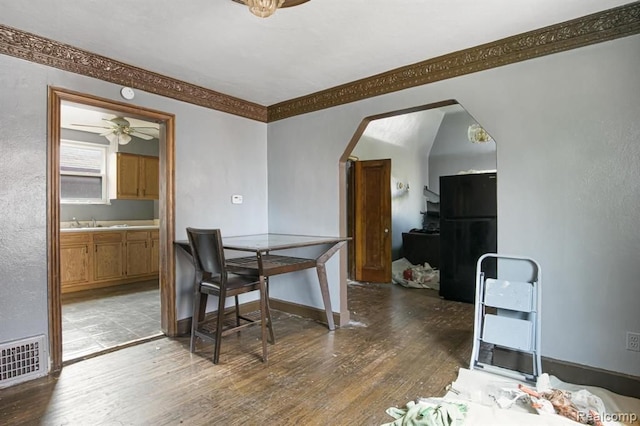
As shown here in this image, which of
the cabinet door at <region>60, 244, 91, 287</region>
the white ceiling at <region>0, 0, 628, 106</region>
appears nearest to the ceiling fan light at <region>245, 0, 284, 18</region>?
the white ceiling at <region>0, 0, 628, 106</region>

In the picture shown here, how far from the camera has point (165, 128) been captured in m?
3.36

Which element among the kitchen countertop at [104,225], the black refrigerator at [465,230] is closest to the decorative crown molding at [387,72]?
the black refrigerator at [465,230]

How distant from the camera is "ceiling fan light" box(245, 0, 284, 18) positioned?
1822 mm

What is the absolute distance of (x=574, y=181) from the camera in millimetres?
2404

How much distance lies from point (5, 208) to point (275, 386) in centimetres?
232

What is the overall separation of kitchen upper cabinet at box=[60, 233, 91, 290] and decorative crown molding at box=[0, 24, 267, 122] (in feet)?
9.88

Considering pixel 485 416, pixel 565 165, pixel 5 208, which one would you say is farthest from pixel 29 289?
pixel 565 165

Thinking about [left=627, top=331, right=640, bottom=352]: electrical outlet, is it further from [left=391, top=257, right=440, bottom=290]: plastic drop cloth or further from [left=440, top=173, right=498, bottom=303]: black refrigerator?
[left=391, top=257, right=440, bottom=290]: plastic drop cloth

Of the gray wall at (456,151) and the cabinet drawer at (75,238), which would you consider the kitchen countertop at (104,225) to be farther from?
the gray wall at (456,151)

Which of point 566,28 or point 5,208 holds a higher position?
point 566,28

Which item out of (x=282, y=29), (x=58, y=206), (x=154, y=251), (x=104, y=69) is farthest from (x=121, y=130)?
(x=282, y=29)

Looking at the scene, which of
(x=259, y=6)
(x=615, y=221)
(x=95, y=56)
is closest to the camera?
(x=259, y=6)

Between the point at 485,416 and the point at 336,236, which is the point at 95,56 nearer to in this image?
the point at 336,236

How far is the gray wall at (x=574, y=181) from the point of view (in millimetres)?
2238
